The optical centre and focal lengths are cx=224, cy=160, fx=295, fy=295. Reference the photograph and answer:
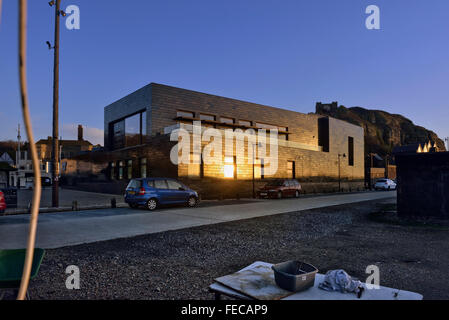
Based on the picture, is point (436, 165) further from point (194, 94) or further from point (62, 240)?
point (194, 94)

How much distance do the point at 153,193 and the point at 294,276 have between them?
522 inches

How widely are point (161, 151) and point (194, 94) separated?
736 cm

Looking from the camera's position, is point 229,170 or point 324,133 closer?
point 229,170

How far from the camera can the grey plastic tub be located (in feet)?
8.30

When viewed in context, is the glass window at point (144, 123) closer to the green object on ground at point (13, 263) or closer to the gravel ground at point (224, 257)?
the gravel ground at point (224, 257)

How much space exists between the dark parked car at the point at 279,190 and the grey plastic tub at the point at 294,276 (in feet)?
67.8

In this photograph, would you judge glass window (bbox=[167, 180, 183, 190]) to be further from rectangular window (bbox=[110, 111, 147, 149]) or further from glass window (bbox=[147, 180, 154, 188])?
rectangular window (bbox=[110, 111, 147, 149])

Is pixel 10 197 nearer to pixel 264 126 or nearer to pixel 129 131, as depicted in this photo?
pixel 129 131

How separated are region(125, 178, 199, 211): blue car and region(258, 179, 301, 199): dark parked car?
28.9 feet

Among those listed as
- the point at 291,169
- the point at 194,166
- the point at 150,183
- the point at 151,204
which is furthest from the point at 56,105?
the point at 291,169

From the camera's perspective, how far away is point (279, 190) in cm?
2338

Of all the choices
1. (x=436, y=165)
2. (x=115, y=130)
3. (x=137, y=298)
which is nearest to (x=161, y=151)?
(x=115, y=130)

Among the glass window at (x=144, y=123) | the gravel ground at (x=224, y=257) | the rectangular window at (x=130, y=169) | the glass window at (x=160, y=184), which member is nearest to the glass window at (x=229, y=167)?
the glass window at (x=144, y=123)

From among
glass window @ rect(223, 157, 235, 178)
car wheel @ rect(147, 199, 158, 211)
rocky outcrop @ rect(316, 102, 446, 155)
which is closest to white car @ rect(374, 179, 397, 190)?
glass window @ rect(223, 157, 235, 178)
